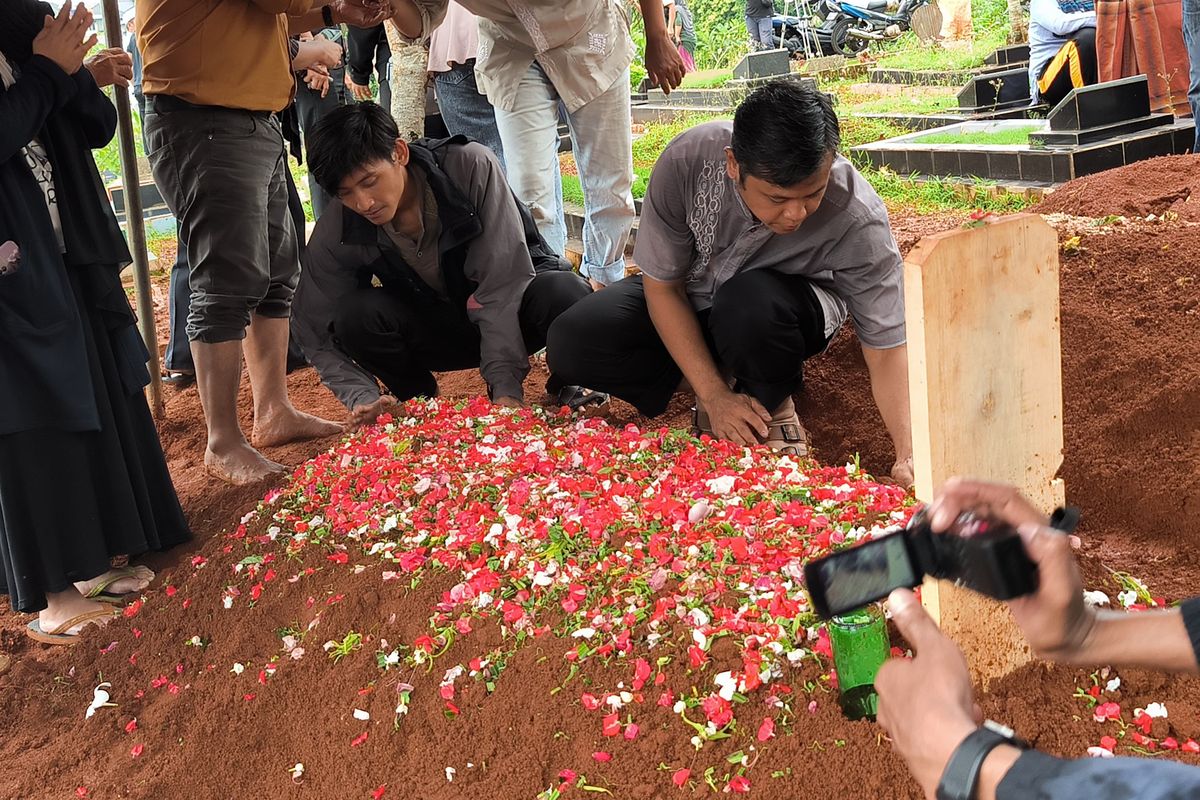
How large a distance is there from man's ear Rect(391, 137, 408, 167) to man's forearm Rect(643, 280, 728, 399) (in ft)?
2.71

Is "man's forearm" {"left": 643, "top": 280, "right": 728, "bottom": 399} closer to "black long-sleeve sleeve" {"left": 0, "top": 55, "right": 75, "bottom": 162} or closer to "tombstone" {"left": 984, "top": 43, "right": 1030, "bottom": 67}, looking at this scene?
"black long-sleeve sleeve" {"left": 0, "top": 55, "right": 75, "bottom": 162}

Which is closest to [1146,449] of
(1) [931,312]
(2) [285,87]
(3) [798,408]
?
(3) [798,408]

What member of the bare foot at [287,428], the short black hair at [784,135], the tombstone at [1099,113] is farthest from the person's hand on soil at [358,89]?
the tombstone at [1099,113]

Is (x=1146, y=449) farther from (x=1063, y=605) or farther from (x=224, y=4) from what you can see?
(x=224, y=4)

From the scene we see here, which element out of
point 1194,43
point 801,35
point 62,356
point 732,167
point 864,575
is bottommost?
point 864,575

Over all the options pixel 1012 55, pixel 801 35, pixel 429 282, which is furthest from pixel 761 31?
pixel 429 282

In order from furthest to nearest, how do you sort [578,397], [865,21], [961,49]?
[865,21]
[961,49]
[578,397]

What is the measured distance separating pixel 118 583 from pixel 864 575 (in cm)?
233

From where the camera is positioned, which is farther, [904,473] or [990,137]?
[990,137]

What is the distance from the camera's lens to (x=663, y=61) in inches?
158

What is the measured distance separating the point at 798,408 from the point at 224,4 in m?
2.13

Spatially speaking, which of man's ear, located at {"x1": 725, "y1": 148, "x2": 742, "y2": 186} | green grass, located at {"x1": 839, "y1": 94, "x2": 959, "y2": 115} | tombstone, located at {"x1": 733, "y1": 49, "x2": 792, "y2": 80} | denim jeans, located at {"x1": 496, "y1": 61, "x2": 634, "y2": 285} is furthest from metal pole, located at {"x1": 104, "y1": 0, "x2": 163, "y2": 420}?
tombstone, located at {"x1": 733, "y1": 49, "x2": 792, "y2": 80}

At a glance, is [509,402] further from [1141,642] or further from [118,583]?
[1141,642]

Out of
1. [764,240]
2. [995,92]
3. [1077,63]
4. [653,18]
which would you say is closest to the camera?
[764,240]
